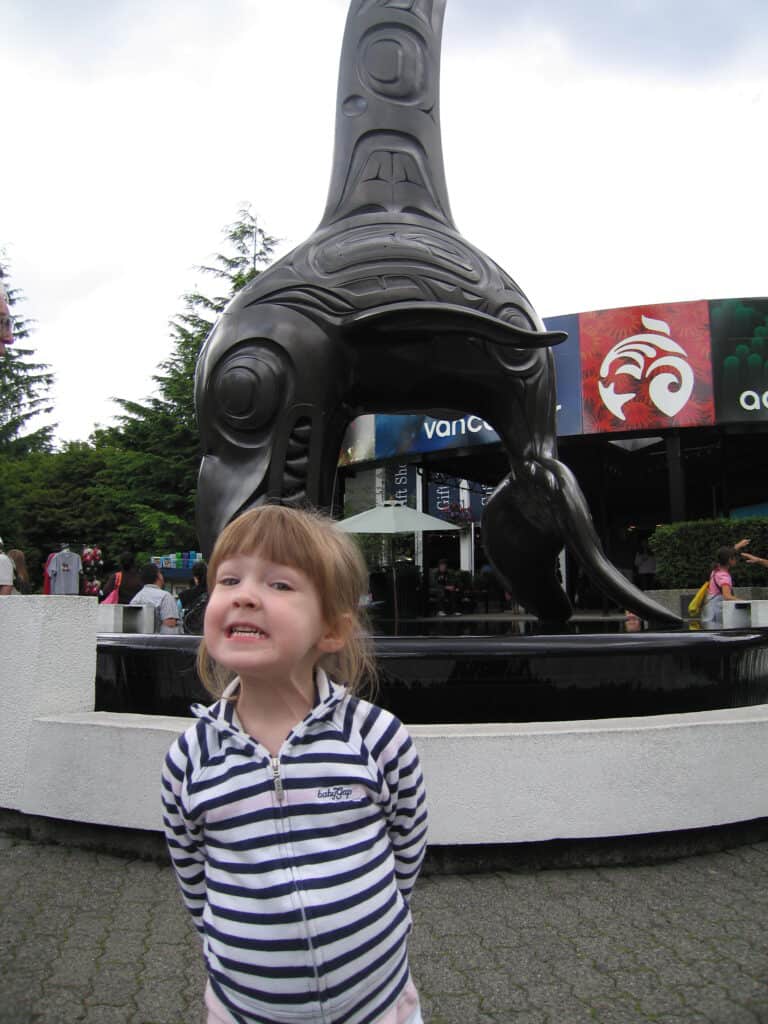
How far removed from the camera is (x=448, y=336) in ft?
15.1

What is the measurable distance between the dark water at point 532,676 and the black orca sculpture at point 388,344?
0.69 meters

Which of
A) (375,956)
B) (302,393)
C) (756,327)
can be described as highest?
(756,327)

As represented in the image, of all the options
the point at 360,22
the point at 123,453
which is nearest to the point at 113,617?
the point at 360,22

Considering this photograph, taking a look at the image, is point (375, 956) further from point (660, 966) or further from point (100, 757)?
point (100, 757)

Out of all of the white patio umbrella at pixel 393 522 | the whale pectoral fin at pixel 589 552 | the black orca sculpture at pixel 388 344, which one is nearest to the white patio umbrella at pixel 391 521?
the white patio umbrella at pixel 393 522

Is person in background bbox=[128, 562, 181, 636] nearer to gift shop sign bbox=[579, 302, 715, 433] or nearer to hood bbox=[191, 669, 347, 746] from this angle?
hood bbox=[191, 669, 347, 746]

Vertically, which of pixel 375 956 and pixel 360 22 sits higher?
pixel 360 22

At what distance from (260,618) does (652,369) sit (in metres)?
14.5

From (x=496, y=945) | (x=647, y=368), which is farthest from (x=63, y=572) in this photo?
(x=647, y=368)

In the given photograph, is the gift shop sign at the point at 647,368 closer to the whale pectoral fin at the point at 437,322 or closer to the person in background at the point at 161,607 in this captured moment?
the person in background at the point at 161,607

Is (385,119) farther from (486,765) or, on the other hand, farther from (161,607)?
(161,607)

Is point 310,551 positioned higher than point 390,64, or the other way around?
point 390,64

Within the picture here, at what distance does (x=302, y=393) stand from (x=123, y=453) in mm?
19601

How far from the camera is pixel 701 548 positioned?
12.2 metres
